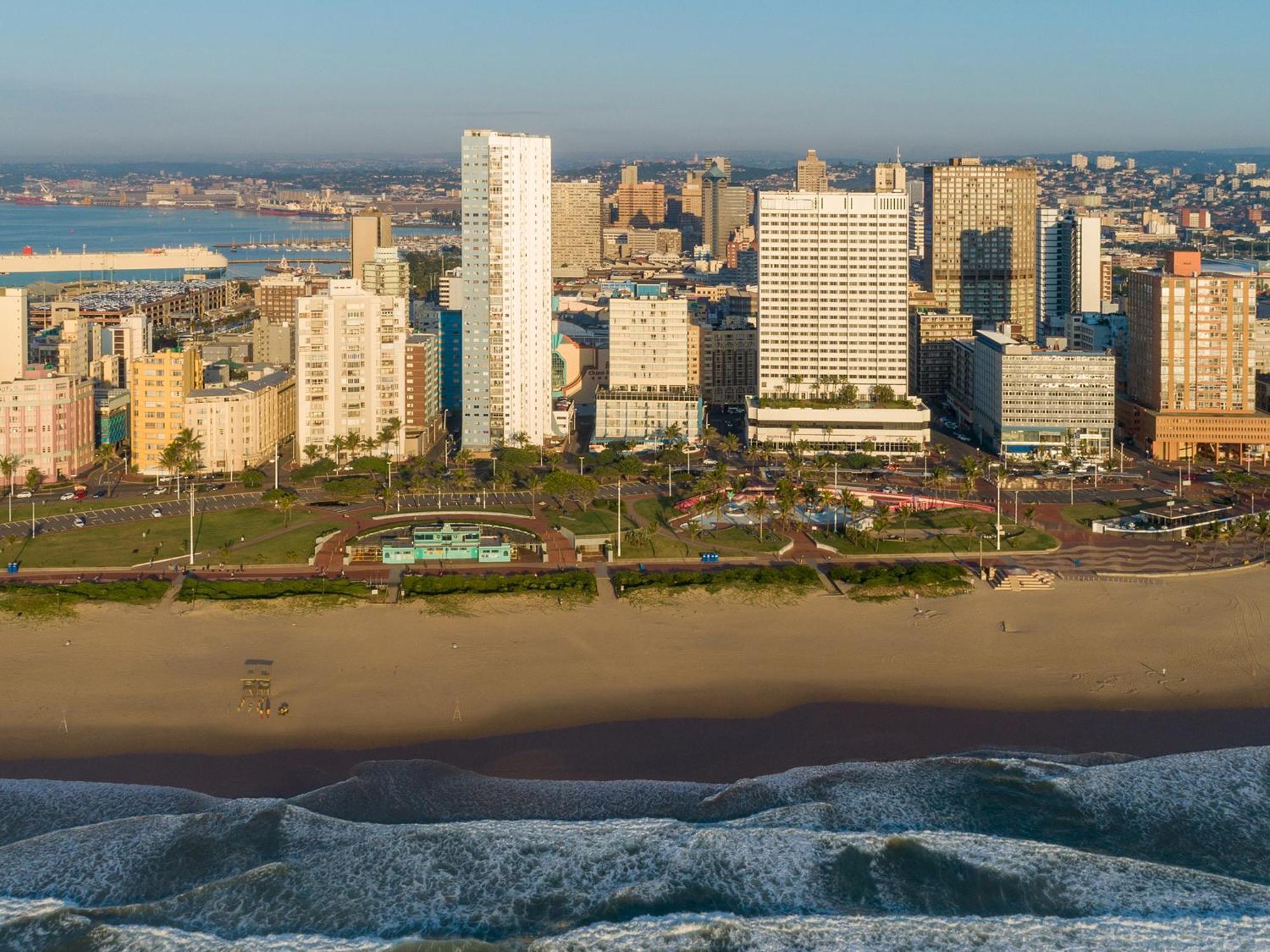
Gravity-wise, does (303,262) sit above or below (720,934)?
above

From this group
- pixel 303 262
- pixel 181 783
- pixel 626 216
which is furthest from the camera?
pixel 626 216

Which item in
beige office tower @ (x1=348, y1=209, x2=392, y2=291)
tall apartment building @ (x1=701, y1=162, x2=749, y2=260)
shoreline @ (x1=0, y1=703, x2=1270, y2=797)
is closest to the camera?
shoreline @ (x1=0, y1=703, x2=1270, y2=797)

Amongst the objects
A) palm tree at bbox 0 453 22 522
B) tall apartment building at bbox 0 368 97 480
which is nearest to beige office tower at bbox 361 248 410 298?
tall apartment building at bbox 0 368 97 480

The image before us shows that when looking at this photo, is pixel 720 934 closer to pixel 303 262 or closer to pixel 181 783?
pixel 181 783

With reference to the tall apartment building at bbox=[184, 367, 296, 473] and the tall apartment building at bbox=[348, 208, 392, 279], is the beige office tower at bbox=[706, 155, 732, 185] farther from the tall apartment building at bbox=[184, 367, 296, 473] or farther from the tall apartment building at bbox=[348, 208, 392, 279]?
the tall apartment building at bbox=[184, 367, 296, 473]

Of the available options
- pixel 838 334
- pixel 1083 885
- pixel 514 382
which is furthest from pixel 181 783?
pixel 838 334

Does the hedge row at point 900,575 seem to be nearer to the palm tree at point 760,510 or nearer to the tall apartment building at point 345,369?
the palm tree at point 760,510

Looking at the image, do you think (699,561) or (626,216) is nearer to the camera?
(699,561)
